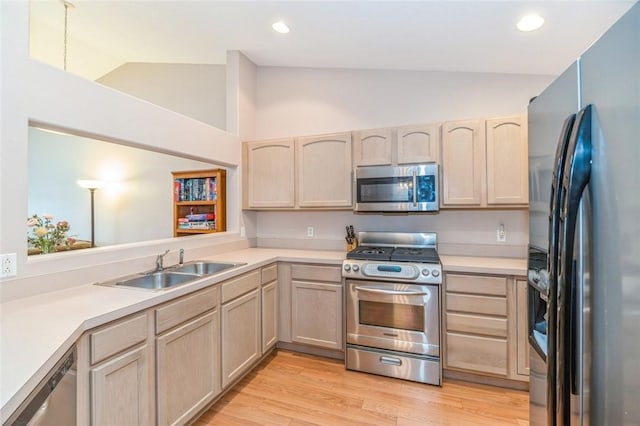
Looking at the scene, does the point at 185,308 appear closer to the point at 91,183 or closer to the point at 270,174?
the point at 270,174

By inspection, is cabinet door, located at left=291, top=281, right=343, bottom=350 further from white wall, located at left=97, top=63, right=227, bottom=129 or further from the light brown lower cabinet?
white wall, located at left=97, top=63, right=227, bottom=129

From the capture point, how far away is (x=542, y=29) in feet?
6.78

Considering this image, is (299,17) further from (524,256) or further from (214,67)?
(524,256)

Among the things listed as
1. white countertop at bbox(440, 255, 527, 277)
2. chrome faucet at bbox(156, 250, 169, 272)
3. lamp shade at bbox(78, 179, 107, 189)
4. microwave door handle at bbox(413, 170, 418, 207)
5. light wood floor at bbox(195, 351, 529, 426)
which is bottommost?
light wood floor at bbox(195, 351, 529, 426)

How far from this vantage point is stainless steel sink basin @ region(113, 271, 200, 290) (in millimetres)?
2016

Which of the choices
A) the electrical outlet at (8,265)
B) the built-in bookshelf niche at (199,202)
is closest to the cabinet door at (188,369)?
the electrical outlet at (8,265)

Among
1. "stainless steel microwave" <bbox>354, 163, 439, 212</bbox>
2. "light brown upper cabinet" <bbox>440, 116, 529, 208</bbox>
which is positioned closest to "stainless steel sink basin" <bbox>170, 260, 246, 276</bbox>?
"stainless steel microwave" <bbox>354, 163, 439, 212</bbox>

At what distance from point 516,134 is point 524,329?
1.48 metres

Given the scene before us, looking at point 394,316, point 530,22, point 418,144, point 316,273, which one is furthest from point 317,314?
point 530,22

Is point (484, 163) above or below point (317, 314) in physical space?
above

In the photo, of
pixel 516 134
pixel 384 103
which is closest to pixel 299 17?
pixel 384 103

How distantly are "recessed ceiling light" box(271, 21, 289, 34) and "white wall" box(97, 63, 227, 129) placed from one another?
131 centimetres

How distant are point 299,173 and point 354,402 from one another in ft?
6.67

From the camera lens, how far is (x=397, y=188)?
266 cm
